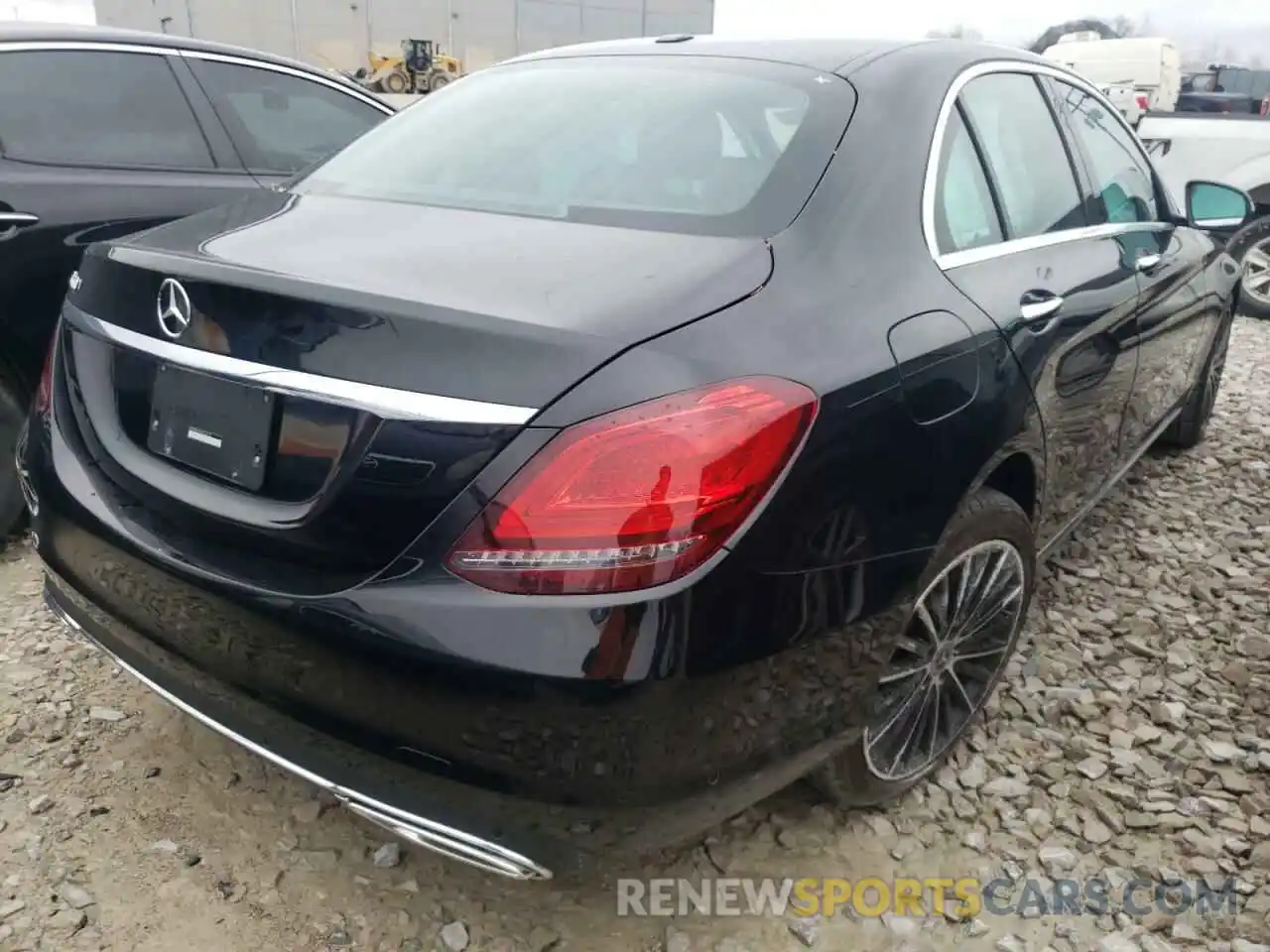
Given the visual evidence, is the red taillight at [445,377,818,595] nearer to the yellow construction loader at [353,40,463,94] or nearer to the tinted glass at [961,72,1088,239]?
the tinted glass at [961,72,1088,239]

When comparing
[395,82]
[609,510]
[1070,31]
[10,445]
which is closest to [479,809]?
[609,510]

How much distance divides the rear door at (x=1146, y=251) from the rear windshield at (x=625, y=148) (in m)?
1.14

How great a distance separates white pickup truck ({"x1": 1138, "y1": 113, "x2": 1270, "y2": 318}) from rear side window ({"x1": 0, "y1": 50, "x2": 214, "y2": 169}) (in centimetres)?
667

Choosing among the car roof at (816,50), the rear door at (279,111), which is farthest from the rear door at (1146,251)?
the rear door at (279,111)

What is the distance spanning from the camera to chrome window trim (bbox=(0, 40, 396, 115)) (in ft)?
10.3

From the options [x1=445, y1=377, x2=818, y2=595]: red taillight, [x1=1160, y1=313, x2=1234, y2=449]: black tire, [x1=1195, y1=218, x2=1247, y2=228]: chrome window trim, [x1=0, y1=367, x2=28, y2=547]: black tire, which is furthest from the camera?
[x1=1160, y1=313, x2=1234, y2=449]: black tire

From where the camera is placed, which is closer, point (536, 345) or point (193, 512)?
point (536, 345)

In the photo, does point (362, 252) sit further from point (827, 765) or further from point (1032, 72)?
point (1032, 72)

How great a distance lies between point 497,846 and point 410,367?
2.31 ft

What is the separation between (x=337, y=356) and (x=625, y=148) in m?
0.91

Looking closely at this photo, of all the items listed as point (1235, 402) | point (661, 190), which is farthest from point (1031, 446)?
point (1235, 402)

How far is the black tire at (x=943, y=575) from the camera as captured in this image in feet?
6.31

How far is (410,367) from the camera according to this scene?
4.58 ft

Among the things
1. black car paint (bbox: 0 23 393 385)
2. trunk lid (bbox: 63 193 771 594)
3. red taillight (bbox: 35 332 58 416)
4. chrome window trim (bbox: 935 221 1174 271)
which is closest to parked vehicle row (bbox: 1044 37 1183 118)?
chrome window trim (bbox: 935 221 1174 271)
